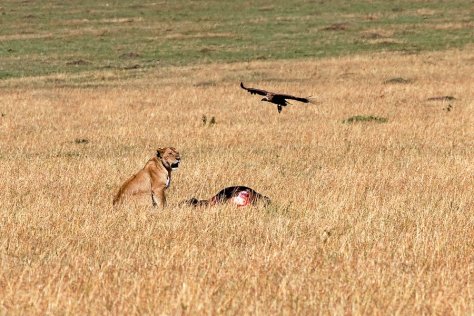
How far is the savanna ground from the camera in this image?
20.6 ft

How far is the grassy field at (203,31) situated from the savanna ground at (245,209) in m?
13.7

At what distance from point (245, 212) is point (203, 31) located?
5391 centimetres

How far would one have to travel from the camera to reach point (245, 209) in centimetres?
1022

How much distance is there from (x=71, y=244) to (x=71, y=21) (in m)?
66.6

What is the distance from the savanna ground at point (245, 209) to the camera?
6.28 m

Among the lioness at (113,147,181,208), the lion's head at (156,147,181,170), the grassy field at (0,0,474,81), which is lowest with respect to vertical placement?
the grassy field at (0,0,474,81)

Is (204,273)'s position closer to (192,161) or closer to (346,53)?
(192,161)

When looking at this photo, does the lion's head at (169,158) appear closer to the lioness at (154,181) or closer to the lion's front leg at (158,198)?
the lioness at (154,181)

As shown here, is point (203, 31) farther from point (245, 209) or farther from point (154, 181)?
point (245, 209)

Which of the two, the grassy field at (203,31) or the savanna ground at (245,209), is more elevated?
the savanna ground at (245,209)

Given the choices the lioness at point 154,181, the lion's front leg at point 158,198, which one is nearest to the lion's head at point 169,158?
the lioness at point 154,181

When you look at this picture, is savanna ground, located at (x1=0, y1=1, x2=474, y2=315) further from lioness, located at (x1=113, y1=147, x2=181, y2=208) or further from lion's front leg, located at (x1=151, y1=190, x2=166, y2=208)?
lion's front leg, located at (x1=151, y1=190, x2=166, y2=208)

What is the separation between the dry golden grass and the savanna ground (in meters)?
0.03

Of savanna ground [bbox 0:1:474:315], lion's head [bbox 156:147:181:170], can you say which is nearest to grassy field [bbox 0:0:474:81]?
→ savanna ground [bbox 0:1:474:315]
